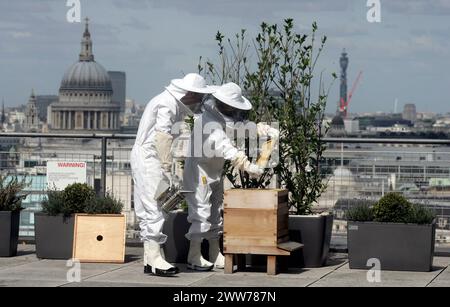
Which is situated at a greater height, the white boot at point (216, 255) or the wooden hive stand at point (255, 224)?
the wooden hive stand at point (255, 224)

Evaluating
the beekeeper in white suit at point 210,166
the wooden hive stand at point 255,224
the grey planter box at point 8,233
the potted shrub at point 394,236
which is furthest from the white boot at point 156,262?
the grey planter box at point 8,233

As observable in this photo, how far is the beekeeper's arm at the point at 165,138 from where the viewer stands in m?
10.8

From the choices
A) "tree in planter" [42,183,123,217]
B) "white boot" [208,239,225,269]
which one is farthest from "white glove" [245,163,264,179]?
"tree in planter" [42,183,123,217]

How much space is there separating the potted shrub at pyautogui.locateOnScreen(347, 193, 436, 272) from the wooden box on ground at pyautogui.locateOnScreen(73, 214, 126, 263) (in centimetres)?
218

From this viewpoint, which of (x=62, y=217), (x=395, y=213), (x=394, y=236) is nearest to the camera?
(x=394, y=236)

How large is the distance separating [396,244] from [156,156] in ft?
7.47

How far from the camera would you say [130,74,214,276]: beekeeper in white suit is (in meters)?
10.9

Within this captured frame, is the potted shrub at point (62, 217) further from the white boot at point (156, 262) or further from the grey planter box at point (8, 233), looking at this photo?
the white boot at point (156, 262)

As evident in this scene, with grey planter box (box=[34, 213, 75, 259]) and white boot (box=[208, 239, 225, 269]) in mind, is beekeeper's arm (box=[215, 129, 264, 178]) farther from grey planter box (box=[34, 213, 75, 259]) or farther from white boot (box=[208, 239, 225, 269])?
grey planter box (box=[34, 213, 75, 259])

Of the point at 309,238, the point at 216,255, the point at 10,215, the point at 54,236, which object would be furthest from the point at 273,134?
the point at 10,215

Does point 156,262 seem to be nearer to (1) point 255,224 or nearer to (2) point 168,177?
(2) point 168,177

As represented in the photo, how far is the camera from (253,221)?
10.9 meters
